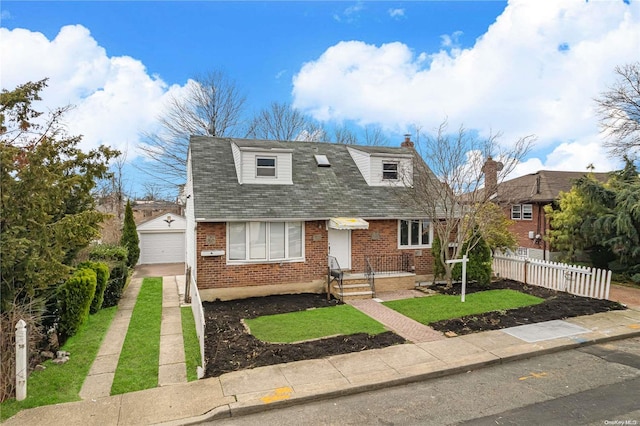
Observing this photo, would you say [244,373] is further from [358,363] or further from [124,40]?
[124,40]

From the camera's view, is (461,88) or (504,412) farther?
(461,88)

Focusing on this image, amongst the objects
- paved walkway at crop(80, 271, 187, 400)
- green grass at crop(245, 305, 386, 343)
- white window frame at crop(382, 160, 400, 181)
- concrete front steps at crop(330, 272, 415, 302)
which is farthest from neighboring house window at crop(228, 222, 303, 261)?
white window frame at crop(382, 160, 400, 181)

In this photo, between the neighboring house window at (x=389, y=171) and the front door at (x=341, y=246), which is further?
the neighboring house window at (x=389, y=171)

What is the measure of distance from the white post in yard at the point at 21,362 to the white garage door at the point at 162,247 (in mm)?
18385

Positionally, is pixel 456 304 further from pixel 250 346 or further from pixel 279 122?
pixel 279 122

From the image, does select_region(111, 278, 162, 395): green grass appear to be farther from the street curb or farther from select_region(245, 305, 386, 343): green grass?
select_region(245, 305, 386, 343): green grass

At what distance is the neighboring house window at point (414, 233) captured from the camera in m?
14.3

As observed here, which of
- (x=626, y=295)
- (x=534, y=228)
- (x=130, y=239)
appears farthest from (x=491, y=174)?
(x=130, y=239)

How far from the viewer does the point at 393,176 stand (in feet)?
52.2

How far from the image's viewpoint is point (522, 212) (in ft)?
77.1

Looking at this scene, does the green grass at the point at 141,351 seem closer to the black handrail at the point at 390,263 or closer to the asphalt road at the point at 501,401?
the asphalt road at the point at 501,401

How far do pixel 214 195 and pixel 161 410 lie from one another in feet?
26.7

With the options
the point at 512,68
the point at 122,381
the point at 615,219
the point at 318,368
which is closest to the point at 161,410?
the point at 122,381

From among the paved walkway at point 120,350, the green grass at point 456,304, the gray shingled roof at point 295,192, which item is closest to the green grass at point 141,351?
the paved walkway at point 120,350
